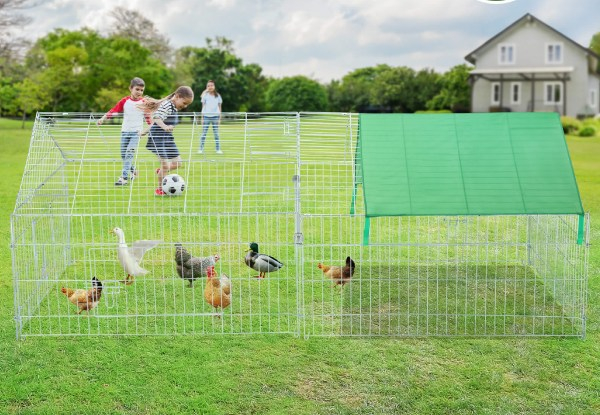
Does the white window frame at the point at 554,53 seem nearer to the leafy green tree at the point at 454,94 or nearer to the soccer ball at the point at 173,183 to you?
the leafy green tree at the point at 454,94

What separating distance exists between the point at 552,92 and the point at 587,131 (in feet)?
40.8

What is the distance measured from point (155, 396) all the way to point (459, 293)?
10.7 feet

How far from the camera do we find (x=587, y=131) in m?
27.3

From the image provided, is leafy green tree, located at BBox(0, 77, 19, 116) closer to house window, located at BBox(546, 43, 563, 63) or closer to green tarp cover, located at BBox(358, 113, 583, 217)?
house window, located at BBox(546, 43, 563, 63)

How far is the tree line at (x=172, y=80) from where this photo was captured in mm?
35625

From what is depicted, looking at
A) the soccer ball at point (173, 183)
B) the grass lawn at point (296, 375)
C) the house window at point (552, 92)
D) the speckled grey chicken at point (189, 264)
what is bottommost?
the grass lawn at point (296, 375)

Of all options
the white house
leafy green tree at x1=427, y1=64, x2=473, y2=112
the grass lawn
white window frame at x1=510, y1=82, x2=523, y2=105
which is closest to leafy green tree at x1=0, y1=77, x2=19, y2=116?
leafy green tree at x1=427, y1=64, x2=473, y2=112

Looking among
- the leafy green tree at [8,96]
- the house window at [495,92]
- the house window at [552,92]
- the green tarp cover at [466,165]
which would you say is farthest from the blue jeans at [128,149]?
the house window at [552,92]

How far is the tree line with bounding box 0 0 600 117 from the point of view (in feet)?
117

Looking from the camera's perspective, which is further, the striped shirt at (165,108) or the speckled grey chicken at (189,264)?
the striped shirt at (165,108)

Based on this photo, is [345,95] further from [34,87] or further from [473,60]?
[34,87]

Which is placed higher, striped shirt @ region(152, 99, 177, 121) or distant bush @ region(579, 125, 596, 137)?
distant bush @ region(579, 125, 596, 137)

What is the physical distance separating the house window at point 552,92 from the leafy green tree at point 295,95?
36.9ft

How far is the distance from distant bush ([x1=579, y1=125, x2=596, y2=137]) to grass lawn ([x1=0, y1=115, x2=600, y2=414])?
75.0 feet
